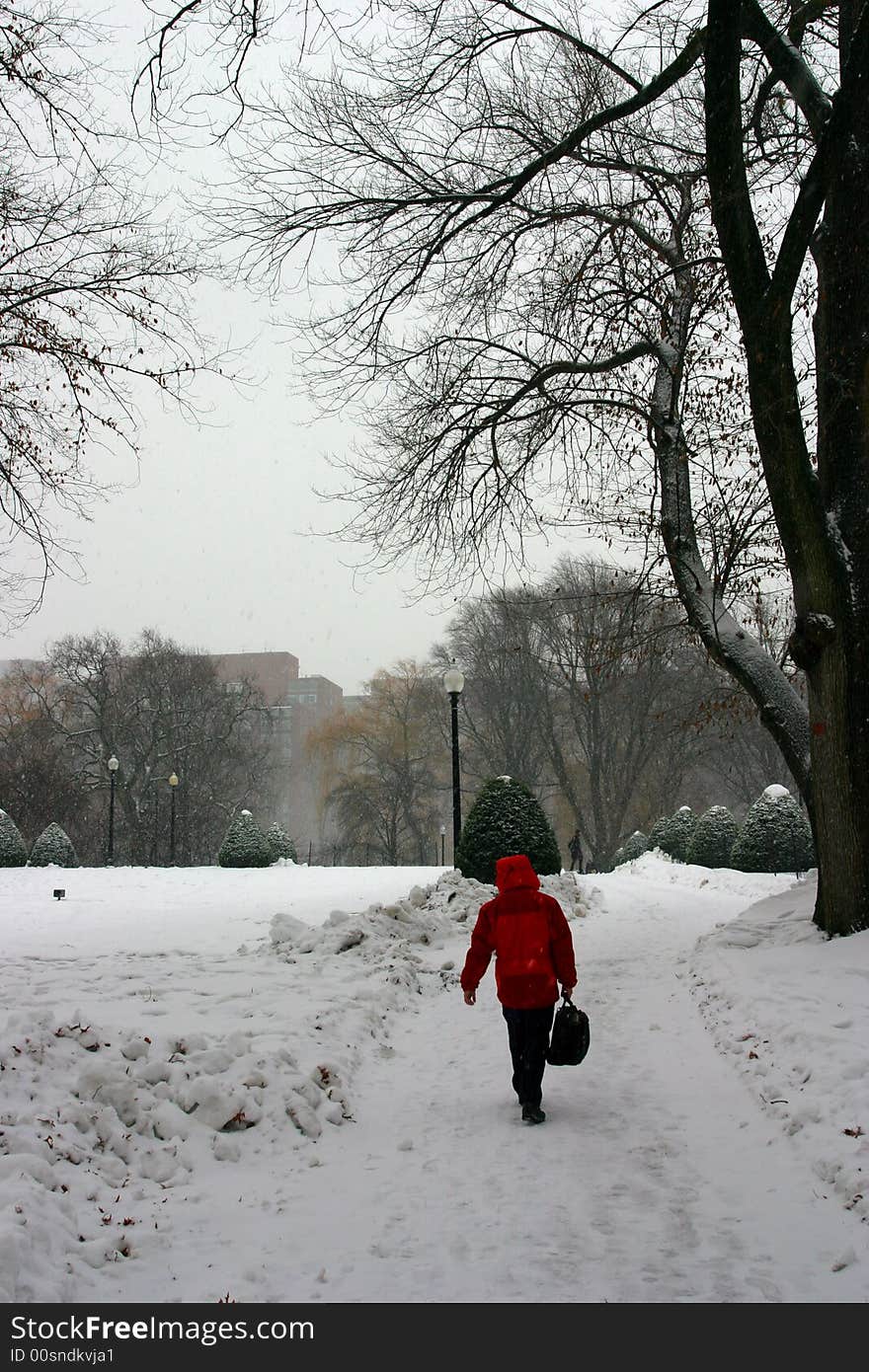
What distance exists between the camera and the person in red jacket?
5.51 metres

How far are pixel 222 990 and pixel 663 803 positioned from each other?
35.1m

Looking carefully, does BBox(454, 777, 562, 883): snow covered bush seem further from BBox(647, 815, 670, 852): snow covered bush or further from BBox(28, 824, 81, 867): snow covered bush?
BBox(28, 824, 81, 867): snow covered bush

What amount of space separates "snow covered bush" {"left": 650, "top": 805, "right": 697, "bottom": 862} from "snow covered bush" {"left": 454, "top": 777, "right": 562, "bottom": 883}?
1450 centimetres

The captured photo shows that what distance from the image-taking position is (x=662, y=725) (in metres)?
37.3

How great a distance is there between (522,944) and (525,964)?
5.1 inches

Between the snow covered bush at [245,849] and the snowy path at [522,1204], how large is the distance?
79.8ft

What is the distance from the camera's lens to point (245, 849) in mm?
30531

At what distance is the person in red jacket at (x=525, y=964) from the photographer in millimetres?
5512

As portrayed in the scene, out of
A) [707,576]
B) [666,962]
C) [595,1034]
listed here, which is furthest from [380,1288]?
[707,576]

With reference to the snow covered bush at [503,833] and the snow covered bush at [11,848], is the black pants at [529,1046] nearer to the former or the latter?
the snow covered bush at [503,833]

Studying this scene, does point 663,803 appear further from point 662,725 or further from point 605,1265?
point 605,1265

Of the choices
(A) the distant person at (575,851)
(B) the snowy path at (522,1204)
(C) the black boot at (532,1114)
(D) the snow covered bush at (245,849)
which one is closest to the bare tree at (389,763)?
(A) the distant person at (575,851)

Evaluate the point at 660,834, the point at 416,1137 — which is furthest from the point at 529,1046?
the point at 660,834

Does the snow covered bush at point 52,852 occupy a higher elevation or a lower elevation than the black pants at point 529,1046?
lower
